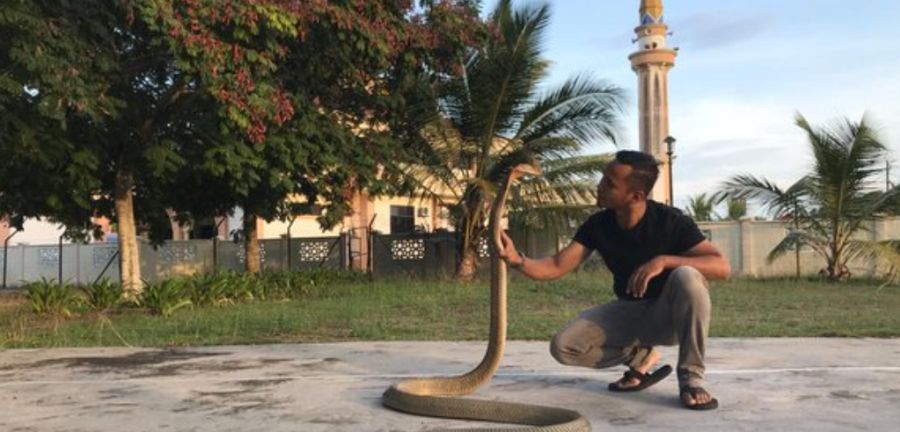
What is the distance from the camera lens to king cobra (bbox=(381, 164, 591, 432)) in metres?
3.49

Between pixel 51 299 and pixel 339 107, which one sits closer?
pixel 51 299

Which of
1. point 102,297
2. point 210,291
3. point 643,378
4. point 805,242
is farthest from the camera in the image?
point 805,242

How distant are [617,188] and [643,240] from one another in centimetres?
30

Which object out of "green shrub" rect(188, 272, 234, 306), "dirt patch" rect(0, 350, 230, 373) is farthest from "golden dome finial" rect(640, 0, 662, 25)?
"dirt patch" rect(0, 350, 230, 373)

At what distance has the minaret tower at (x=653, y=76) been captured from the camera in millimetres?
35156

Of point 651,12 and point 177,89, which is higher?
point 651,12

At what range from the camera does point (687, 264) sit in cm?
388

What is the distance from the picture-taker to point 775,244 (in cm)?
1970

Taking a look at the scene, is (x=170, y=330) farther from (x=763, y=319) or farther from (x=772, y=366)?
(x=763, y=319)

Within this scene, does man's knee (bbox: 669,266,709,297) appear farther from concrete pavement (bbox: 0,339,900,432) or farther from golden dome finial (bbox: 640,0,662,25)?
golden dome finial (bbox: 640,0,662,25)

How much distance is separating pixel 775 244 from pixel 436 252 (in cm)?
829

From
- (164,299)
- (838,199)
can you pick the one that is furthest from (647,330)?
(838,199)

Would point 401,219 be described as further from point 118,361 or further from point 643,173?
point 643,173

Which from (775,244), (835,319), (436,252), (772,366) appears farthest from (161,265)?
(772,366)
